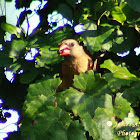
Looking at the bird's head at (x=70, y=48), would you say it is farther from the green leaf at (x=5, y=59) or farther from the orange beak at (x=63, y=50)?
the green leaf at (x=5, y=59)

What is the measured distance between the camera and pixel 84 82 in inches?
54.3

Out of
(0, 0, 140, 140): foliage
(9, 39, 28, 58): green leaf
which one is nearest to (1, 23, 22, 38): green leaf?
(0, 0, 140, 140): foliage

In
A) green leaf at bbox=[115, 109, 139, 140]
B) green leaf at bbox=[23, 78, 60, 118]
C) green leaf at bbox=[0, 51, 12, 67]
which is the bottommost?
green leaf at bbox=[115, 109, 139, 140]

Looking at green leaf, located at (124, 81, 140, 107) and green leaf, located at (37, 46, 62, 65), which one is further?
green leaf, located at (37, 46, 62, 65)

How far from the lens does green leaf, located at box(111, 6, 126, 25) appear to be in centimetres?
153

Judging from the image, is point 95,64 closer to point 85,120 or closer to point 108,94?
point 108,94

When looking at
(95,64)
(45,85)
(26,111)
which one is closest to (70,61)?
(95,64)

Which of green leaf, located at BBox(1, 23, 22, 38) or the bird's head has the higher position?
green leaf, located at BBox(1, 23, 22, 38)

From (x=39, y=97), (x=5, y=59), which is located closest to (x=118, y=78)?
(x=39, y=97)

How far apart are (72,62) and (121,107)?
0.50m

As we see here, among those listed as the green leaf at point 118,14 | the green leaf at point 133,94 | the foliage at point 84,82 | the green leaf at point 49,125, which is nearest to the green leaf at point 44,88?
the foliage at point 84,82

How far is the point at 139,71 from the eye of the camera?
167 cm

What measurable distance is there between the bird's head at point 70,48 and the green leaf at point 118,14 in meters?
0.28

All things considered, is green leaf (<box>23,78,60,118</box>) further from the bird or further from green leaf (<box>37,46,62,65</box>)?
the bird
